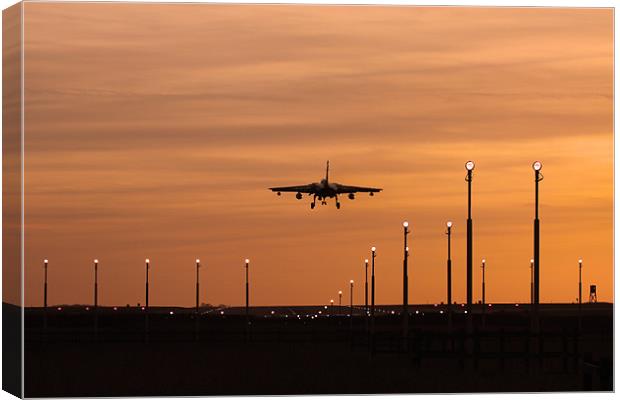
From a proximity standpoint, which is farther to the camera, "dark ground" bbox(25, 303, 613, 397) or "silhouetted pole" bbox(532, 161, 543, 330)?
"silhouetted pole" bbox(532, 161, 543, 330)

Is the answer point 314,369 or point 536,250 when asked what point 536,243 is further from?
point 314,369

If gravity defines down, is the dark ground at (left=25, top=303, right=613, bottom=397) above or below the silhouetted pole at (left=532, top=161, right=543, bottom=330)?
below

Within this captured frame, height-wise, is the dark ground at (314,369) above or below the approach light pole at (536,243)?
below

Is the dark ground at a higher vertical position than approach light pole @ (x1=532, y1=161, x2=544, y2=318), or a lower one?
lower

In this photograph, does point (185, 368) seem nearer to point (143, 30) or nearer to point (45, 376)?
point (45, 376)

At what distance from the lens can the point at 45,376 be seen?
55.2 meters

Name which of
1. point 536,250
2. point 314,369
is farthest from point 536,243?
point 314,369

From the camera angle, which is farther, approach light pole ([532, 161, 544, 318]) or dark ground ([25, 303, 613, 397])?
approach light pole ([532, 161, 544, 318])

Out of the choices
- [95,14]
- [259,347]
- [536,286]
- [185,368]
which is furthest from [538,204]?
[259,347]

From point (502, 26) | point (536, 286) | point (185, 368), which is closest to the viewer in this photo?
point (502, 26)

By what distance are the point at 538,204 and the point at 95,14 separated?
730 inches

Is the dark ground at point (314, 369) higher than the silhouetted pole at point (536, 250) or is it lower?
lower

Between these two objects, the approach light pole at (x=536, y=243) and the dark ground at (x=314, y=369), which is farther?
the approach light pole at (x=536, y=243)

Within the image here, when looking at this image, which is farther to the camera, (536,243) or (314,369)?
(314,369)
